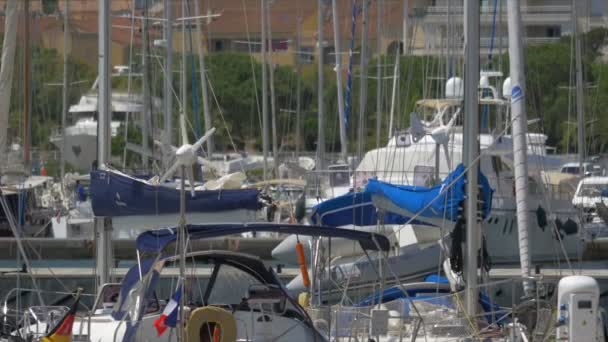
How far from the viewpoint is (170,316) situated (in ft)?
38.8

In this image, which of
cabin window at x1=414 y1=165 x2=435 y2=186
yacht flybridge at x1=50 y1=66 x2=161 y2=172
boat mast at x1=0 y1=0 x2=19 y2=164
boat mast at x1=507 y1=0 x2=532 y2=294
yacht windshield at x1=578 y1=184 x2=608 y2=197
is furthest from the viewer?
yacht flybridge at x1=50 y1=66 x2=161 y2=172

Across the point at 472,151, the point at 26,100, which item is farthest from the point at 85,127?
the point at 472,151

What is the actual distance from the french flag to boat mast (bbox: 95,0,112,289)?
2417 mm

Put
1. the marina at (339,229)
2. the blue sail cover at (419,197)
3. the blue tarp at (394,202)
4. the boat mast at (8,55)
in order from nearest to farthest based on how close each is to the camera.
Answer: the marina at (339,229)
the boat mast at (8,55)
the blue tarp at (394,202)
the blue sail cover at (419,197)

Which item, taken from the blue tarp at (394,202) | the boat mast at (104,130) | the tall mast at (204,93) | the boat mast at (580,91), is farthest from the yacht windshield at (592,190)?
the boat mast at (104,130)

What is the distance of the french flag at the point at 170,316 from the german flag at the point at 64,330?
78 cm

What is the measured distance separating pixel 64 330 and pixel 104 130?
11.3 feet


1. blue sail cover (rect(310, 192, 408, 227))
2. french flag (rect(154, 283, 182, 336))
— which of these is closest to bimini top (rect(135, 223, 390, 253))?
french flag (rect(154, 283, 182, 336))

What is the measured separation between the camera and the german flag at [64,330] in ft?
38.1

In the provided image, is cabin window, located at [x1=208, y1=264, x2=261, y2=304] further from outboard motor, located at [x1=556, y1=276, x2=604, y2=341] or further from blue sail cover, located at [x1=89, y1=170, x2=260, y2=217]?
outboard motor, located at [x1=556, y1=276, x2=604, y2=341]

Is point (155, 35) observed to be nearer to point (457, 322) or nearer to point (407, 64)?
point (407, 64)

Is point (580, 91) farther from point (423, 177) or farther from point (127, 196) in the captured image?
point (127, 196)

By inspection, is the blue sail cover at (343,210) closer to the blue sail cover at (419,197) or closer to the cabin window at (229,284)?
the blue sail cover at (419,197)

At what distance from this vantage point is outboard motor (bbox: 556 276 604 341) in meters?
11.8
